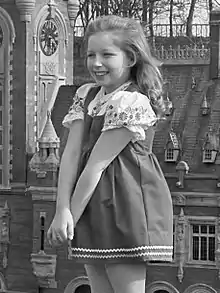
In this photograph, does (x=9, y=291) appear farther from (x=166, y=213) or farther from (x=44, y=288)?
(x=166, y=213)

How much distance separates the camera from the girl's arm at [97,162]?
→ 5523 mm

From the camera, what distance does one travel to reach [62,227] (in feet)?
18.0

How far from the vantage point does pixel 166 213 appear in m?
5.61

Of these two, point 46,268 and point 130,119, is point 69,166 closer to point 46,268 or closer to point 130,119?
point 130,119

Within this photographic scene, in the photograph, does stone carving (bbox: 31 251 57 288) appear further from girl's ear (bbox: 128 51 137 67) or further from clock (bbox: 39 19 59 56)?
girl's ear (bbox: 128 51 137 67)

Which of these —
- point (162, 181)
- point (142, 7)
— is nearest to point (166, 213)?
point (162, 181)

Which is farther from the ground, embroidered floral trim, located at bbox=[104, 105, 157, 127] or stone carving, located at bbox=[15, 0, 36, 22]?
stone carving, located at bbox=[15, 0, 36, 22]

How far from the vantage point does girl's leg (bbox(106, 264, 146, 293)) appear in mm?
5555

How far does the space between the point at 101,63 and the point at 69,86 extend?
19.9 meters

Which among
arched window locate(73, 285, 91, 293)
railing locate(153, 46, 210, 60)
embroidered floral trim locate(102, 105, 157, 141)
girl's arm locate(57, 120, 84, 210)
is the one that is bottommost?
arched window locate(73, 285, 91, 293)

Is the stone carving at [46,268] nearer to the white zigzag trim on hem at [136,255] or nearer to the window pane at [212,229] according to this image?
the window pane at [212,229]

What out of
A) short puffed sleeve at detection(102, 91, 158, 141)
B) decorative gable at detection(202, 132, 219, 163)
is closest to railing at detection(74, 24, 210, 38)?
decorative gable at detection(202, 132, 219, 163)

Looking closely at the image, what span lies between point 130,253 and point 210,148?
18.0 metres

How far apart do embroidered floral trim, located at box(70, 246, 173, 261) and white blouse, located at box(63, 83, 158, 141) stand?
1.78 ft
